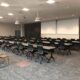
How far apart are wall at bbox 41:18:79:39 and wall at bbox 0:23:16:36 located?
6.47 meters

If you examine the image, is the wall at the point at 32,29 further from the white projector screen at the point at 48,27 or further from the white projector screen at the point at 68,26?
the white projector screen at the point at 68,26

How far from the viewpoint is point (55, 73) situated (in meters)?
5.41

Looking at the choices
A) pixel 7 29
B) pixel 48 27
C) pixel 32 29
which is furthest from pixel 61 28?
pixel 7 29

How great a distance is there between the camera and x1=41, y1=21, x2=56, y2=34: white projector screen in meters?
17.3

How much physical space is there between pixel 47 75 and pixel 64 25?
1142 cm

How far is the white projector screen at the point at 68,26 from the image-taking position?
1453 centimetres

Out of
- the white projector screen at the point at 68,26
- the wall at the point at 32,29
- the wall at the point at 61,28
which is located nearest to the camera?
the white projector screen at the point at 68,26

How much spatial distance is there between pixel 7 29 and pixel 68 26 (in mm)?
11253

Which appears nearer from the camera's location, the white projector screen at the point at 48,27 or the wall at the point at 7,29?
the white projector screen at the point at 48,27

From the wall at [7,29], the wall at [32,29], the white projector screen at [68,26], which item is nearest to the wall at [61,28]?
the white projector screen at [68,26]

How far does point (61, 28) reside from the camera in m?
16.2

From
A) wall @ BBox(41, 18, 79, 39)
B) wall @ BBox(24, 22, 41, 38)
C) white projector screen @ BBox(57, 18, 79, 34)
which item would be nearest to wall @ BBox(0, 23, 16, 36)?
wall @ BBox(24, 22, 41, 38)

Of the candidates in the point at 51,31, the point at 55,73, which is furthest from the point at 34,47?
the point at 51,31

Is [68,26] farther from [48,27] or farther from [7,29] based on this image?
[7,29]
